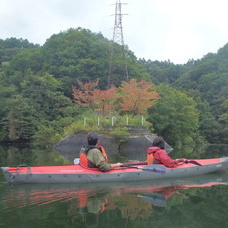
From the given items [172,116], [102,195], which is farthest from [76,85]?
[102,195]

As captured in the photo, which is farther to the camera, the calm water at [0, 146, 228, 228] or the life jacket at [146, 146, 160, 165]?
the life jacket at [146, 146, 160, 165]

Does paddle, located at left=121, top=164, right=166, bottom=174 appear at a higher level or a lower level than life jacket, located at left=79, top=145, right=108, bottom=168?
lower

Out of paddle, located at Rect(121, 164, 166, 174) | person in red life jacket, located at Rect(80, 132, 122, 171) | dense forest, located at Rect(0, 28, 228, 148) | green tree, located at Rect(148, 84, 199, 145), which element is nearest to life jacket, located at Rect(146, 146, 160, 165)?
paddle, located at Rect(121, 164, 166, 174)

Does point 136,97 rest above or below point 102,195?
above

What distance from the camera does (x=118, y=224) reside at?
14.5ft

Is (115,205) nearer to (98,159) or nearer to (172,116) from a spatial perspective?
(98,159)

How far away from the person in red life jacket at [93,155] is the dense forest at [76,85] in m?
16.1

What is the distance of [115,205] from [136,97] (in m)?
17.5

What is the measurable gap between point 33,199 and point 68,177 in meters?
1.78

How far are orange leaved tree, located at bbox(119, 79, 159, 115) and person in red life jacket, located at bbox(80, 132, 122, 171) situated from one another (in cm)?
1472

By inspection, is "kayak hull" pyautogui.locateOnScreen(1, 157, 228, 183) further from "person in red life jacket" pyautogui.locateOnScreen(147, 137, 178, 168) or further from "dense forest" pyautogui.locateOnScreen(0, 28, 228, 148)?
"dense forest" pyautogui.locateOnScreen(0, 28, 228, 148)

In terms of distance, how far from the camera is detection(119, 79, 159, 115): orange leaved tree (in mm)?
22250

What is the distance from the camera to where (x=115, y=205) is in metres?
5.45

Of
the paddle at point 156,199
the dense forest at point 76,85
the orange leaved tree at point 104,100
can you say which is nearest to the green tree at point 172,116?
the dense forest at point 76,85
